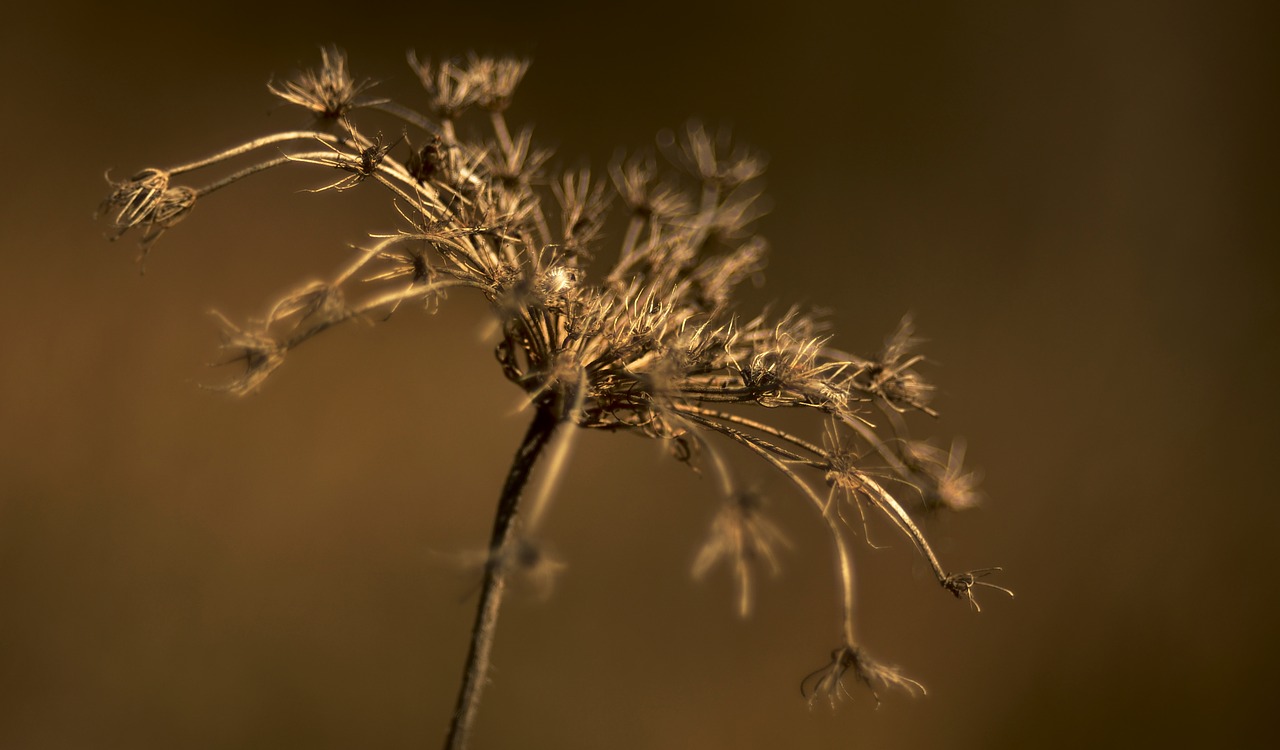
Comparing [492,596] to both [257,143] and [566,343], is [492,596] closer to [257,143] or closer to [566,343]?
[566,343]

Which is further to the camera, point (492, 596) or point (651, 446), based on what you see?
point (651, 446)

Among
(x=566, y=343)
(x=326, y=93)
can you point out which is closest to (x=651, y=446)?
(x=566, y=343)

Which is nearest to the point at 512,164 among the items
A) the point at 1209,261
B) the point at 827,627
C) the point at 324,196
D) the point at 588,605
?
the point at 324,196

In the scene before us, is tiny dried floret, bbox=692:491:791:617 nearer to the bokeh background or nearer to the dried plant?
the dried plant

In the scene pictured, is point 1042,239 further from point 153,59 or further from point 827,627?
point 153,59

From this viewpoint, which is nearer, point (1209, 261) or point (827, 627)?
point (827, 627)

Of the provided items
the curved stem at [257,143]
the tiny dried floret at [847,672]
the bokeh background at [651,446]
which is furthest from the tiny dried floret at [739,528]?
the bokeh background at [651,446]
